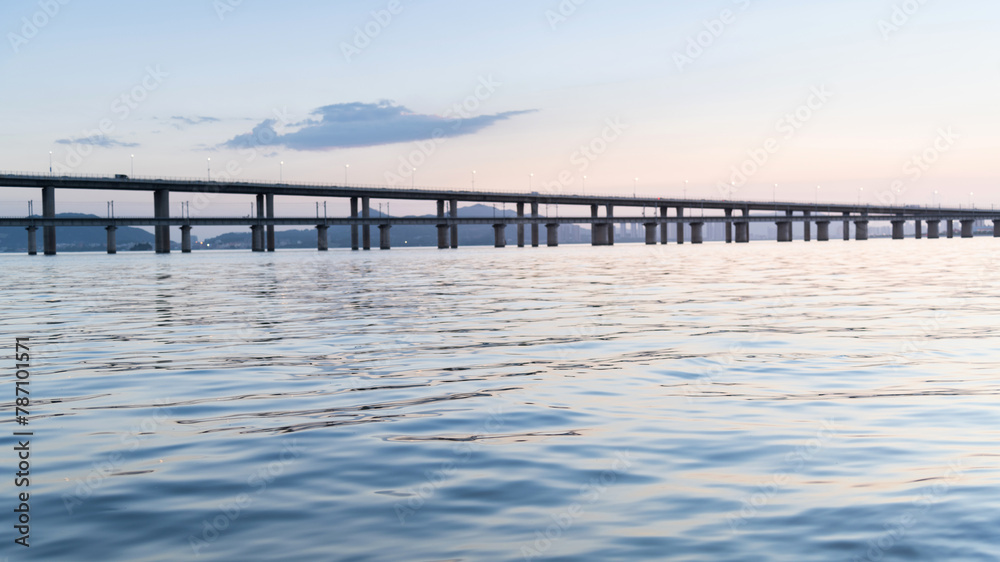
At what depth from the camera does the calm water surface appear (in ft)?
21.2

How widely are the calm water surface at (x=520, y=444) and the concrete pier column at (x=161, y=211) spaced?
172 metres

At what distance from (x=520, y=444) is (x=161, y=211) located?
187 metres

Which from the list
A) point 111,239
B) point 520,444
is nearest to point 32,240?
point 111,239

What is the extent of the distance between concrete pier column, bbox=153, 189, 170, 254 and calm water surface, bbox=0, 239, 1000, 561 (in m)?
172

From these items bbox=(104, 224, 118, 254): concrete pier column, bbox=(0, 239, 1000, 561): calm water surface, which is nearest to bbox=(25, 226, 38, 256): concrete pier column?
bbox=(104, 224, 118, 254): concrete pier column

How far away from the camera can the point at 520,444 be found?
372 inches

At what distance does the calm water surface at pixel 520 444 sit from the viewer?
646 centimetres

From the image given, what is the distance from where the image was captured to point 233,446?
9477mm

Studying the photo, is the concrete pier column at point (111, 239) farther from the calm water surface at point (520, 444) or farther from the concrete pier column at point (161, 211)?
the calm water surface at point (520, 444)

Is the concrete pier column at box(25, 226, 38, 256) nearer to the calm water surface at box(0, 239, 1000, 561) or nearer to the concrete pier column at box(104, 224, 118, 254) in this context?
the concrete pier column at box(104, 224, 118, 254)

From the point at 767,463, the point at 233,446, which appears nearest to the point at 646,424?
the point at 767,463

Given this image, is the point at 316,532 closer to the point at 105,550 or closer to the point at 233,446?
the point at 105,550

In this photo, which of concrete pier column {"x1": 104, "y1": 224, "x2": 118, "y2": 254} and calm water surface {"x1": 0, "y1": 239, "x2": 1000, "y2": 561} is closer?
calm water surface {"x1": 0, "y1": 239, "x2": 1000, "y2": 561}

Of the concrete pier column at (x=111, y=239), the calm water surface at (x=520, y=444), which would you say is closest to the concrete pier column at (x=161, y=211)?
the concrete pier column at (x=111, y=239)
